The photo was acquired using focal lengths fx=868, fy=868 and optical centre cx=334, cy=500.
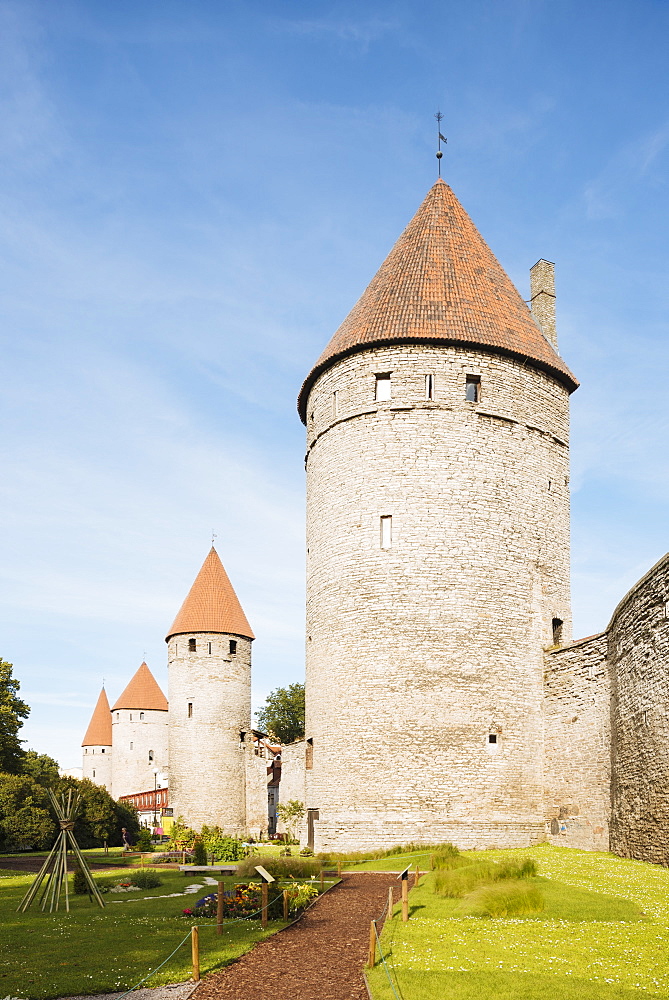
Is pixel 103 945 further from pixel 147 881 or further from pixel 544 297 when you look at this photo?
pixel 544 297

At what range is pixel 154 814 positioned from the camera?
46.6 m

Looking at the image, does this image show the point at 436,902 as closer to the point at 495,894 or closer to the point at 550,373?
the point at 495,894

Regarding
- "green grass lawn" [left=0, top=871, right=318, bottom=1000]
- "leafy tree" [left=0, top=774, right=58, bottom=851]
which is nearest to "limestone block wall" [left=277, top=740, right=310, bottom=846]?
"leafy tree" [left=0, top=774, right=58, bottom=851]

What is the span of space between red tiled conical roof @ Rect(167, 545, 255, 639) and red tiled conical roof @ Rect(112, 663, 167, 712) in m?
20.1

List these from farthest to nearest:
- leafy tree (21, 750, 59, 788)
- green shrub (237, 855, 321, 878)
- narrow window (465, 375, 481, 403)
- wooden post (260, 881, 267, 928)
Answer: leafy tree (21, 750, 59, 788), narrow window (465, 375, 481, 403), green shrub (237, 855, 321, 878), wooden post (260, 881, 267, 928)

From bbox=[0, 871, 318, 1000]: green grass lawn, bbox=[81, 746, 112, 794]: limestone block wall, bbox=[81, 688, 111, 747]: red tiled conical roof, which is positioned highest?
bbox=[0, 871, 318, 1000]: green grass lawn

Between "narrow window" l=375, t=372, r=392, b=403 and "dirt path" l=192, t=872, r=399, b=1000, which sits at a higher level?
"narrow window" l=375, t=372, r=392, b=403

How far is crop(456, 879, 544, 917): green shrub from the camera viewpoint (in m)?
11.0

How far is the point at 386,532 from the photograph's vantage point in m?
21.0

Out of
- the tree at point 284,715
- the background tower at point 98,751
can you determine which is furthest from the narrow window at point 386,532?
the background tower at point 98,751

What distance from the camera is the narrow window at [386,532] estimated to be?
68.5ft

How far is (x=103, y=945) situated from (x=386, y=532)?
1208 cm

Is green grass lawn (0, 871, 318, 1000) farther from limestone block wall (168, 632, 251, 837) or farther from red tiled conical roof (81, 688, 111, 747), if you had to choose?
red tiled conical roof (81, 688, 111, 747)

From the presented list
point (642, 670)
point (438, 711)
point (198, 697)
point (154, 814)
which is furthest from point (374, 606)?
point (154, 814)
